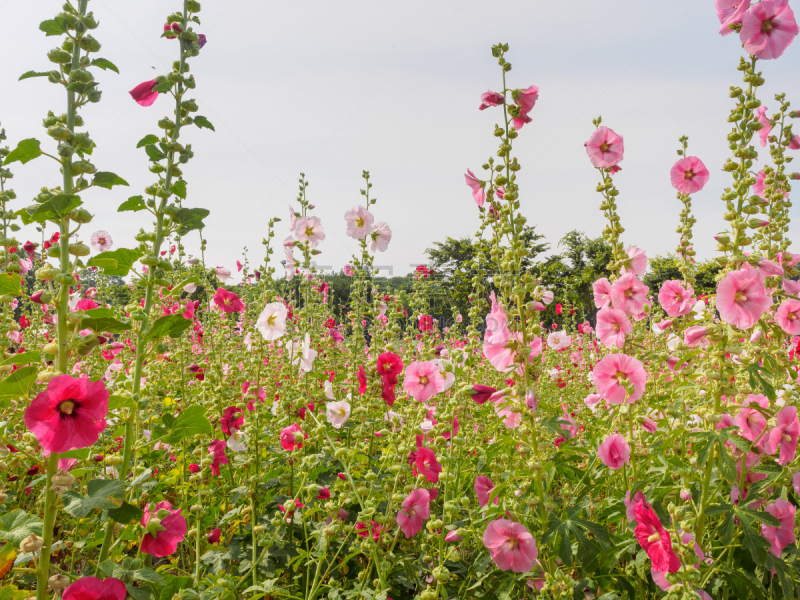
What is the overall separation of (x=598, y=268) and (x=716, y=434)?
81.9 ft

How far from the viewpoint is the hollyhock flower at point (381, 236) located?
3.13 m

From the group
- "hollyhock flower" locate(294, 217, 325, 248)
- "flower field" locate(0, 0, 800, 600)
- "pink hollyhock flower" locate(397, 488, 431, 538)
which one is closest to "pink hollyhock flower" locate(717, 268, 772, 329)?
"flower field" locate(0, 0, 800, 600)

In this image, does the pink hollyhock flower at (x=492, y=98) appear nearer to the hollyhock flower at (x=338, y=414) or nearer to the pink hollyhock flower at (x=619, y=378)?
the pink hollyhock flower at (x=619, y=378)

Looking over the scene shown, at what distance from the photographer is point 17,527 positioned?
1.48 metres

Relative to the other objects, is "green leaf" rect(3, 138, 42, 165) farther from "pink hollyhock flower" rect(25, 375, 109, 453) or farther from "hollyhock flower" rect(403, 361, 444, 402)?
"hollyhock flower" rect(403, 361, 444, 402)

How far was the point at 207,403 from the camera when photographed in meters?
2.37

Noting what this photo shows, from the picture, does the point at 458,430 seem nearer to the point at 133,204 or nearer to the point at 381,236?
the point at 381,236

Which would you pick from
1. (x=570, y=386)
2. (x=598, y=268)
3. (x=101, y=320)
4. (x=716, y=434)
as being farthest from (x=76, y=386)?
(x=598, y=268)

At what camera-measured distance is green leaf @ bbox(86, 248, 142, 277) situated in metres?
1.51

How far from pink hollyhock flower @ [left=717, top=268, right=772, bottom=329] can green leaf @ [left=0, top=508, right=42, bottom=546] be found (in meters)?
2.34

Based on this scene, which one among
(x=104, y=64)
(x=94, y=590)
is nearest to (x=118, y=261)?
(x=104, y=64)

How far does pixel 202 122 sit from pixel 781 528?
2.68 metres

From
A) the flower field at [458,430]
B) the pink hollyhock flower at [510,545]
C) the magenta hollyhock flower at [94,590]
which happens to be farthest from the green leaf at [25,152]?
the pink hollyhock flower at [510,545]

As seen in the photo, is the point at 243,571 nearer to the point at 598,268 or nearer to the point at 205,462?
the point at 205,462
